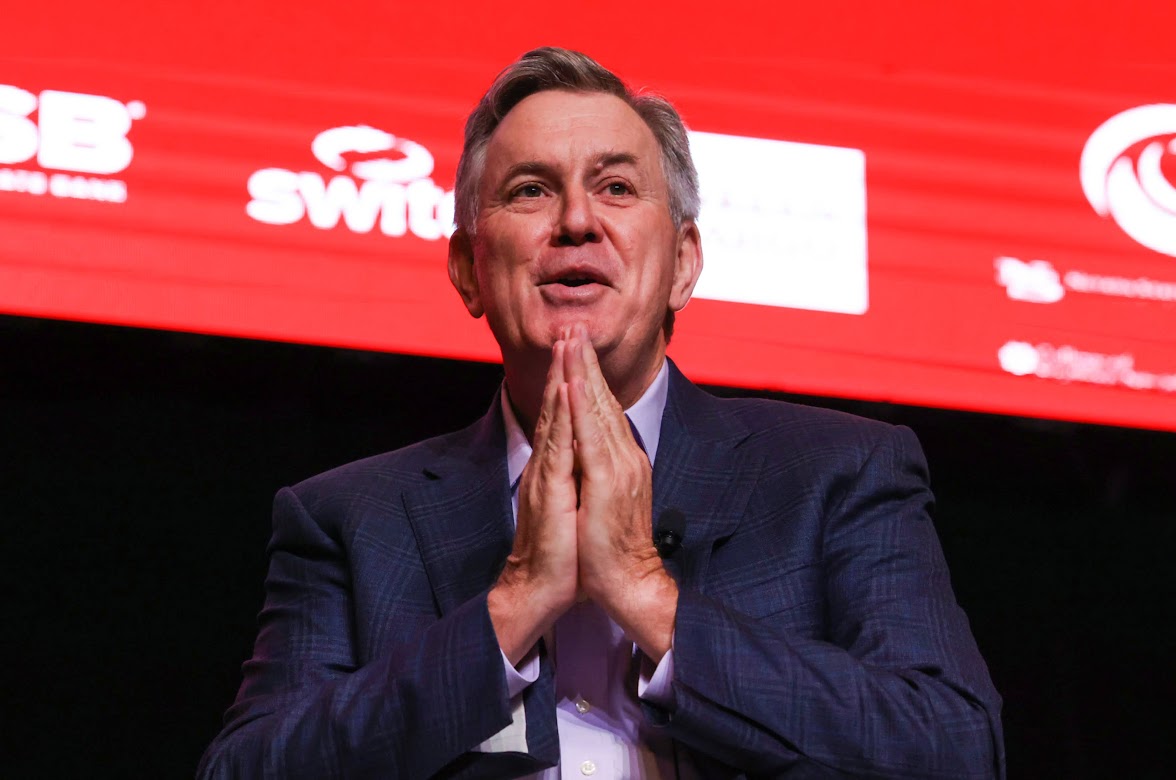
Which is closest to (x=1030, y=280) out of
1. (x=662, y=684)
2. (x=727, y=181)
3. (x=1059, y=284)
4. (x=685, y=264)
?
(x=1059, y=284)

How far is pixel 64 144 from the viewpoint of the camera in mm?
2828

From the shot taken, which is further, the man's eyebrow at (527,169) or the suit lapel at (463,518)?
the man's eyebrow at (527,169)

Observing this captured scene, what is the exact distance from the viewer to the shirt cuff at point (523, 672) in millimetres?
1609

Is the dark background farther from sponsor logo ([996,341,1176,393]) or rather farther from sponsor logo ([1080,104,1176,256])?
sponsor logo ([1080,104,1176,256])

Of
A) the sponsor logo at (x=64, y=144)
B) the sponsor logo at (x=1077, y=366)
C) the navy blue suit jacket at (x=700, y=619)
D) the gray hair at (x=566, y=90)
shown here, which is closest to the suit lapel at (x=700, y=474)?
the navy blue suit jacket at (x=700, y=619)

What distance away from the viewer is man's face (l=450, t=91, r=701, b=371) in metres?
1.96

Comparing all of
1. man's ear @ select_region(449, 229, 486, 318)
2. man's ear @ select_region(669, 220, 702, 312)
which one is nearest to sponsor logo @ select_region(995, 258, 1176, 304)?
man's ear @ select_region(669, 220, 702, 312)

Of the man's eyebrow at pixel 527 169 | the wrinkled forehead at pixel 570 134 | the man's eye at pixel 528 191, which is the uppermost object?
the wrinkled forehead at pixel 570 134

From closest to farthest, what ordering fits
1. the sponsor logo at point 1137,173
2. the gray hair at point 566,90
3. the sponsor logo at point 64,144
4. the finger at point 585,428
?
1. the finger at point 585,428
2. the gray hair at point 566,90
3. the sponsor logo at point 64,144
4. the sponsor logo at point 1137,173

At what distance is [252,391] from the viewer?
3.16m

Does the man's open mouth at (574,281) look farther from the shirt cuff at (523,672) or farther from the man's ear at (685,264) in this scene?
the shirt cuff at (523,672)

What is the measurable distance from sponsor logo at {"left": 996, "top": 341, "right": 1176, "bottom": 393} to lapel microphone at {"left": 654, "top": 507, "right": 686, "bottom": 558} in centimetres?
148

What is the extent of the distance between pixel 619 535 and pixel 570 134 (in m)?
0.71

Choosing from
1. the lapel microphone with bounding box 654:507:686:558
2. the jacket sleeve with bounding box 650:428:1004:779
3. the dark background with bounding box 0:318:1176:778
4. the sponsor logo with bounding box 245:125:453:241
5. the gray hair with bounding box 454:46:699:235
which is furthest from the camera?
A: the dark background with bounding box 0:318:1176:778
